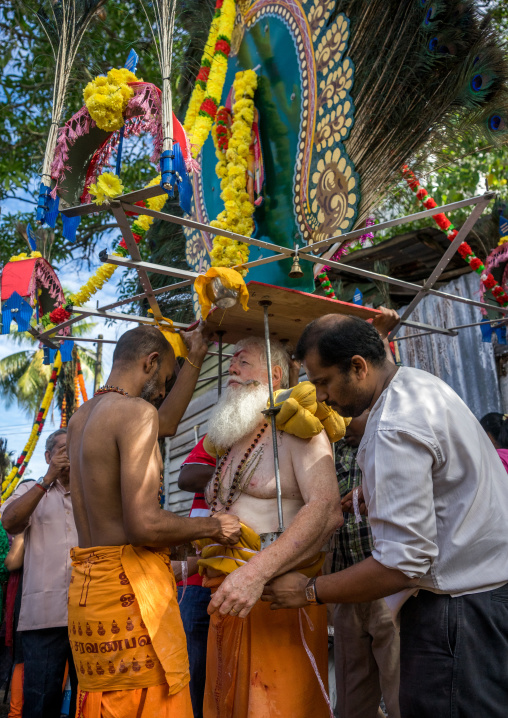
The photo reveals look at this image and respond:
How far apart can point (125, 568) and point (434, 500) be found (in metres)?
1.22

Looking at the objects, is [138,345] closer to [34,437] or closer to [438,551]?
[438,551]

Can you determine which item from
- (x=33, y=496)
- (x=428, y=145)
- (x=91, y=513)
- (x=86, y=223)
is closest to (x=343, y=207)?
(x=428, y=145)

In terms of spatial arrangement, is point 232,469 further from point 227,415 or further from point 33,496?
point 33,496

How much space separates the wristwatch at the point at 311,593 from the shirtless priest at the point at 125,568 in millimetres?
479

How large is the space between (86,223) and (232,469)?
8.13 m

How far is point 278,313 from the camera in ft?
9.82

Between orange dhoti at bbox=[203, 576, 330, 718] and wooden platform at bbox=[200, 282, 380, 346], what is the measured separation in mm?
1282

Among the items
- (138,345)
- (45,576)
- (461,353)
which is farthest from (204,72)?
(45,576)

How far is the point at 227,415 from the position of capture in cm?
305

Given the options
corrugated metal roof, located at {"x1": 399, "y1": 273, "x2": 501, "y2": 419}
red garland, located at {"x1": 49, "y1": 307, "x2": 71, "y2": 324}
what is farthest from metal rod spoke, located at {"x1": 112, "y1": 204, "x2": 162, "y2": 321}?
corrugated metal roof, located at {"x1": 399, "y1": 273, "x2": 501, "y2": 419}

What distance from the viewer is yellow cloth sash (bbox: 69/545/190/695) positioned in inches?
87.8

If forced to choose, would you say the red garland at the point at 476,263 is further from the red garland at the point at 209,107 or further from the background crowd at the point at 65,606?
the red garland at the point at 209,107

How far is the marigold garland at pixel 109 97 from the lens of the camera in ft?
8.71

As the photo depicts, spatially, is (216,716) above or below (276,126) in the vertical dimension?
below
